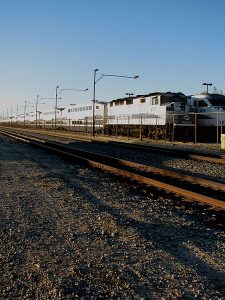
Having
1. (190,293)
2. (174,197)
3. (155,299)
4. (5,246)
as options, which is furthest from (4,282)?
(174,197)

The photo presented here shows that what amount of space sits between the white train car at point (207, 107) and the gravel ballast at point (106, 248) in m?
22.3

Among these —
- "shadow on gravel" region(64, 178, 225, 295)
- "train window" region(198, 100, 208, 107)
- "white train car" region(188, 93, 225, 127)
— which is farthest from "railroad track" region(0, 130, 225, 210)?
"train window" region(198, 100, 208, 107)

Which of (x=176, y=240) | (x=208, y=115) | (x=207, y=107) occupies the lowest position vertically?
(x=176, y=240)

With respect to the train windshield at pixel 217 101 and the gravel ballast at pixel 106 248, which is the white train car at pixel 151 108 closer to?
the train windshield at pixel 217 101

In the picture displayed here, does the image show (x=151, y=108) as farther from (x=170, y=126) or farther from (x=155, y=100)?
(x=170, y=126)

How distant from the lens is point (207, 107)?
31.2m

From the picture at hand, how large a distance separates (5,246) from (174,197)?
438cm

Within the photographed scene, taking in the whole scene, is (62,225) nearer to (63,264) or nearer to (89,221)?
(89,221)

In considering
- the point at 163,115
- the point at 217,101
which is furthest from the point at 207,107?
the point at 163,115

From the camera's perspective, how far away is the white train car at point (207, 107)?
2982cm

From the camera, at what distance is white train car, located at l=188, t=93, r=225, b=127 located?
2982 cm

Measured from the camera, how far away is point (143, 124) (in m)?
35.2

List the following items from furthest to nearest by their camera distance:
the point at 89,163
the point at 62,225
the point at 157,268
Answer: the point at 89,163
the point at 62,225
the point at 157,268

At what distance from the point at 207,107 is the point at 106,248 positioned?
27695 mm
